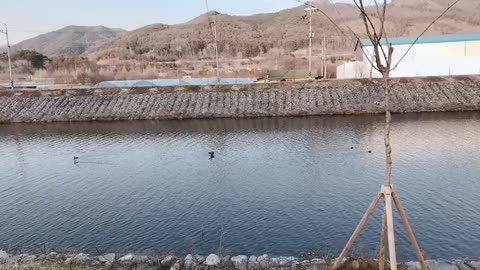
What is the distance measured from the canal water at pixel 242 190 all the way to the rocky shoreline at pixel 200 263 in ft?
6.30

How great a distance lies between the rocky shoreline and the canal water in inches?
75.6

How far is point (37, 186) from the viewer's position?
18734 millimetres

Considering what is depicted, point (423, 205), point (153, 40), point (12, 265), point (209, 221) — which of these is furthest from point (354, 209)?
point (153, 40)

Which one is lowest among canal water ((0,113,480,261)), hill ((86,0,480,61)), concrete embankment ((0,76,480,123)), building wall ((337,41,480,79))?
canal water ((0,113,480,261))

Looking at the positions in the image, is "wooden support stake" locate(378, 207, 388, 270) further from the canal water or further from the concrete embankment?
the concrete embankment

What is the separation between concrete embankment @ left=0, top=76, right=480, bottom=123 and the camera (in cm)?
3738

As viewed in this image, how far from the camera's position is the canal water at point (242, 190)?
1212cm

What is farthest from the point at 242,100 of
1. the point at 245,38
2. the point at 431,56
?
the point at 245,38

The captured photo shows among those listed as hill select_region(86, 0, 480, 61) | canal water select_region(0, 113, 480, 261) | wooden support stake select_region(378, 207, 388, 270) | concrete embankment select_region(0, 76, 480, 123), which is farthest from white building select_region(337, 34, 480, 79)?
hill select_region(86, 0, 480, 61)

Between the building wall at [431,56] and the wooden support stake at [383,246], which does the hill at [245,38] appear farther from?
the wooden support stake at [383,246]

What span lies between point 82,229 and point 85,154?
12.8m

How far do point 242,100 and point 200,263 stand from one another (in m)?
32.2

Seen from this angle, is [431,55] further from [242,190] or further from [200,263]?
[200,263]

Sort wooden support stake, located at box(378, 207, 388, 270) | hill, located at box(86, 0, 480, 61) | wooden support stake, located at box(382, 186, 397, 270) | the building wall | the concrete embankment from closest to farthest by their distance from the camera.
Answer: wooden support stake, located at box(382, 186, 397, 270)
wooden support stake, located at box(378, 207, 388, 270)
the concrete embankment
the building wall
hill, located at box(86, 0, 480, 61)
